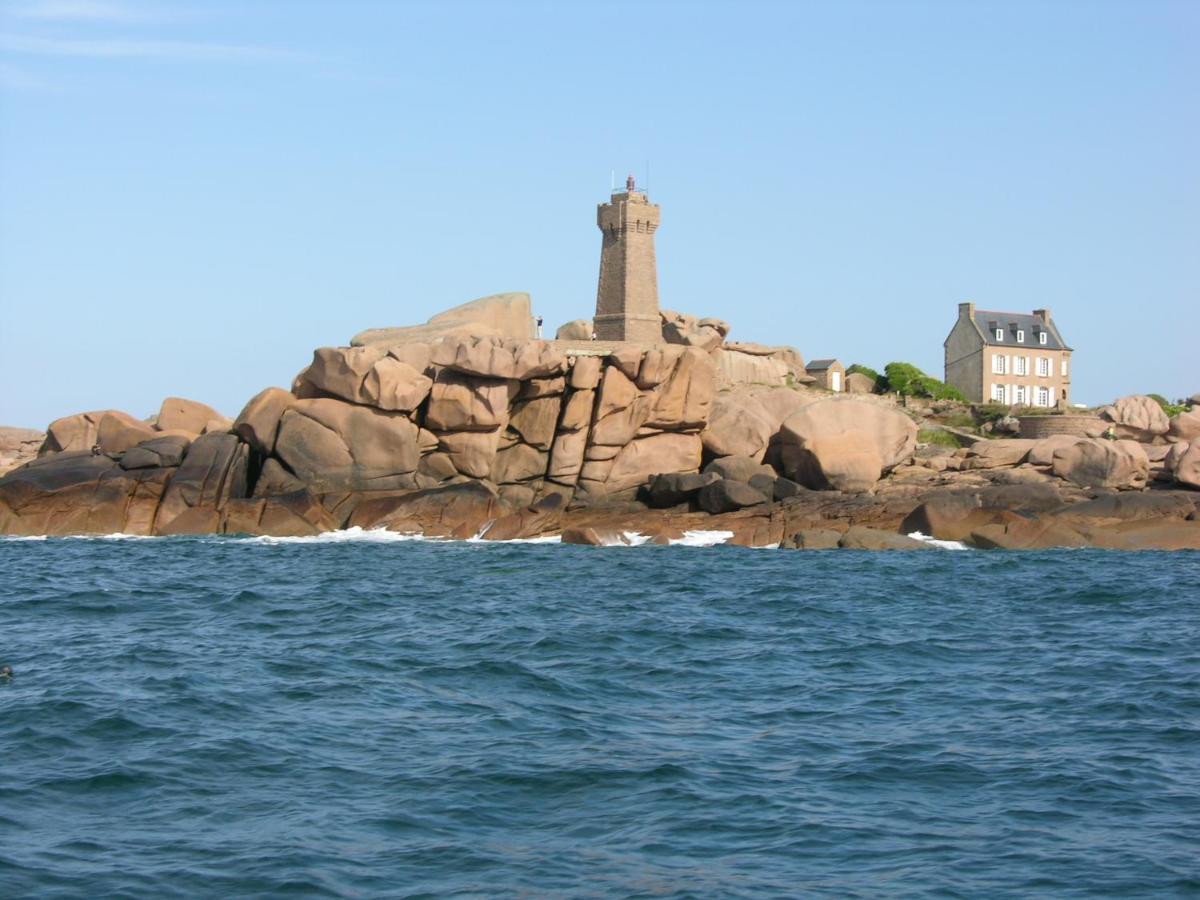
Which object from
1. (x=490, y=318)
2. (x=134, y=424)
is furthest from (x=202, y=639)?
(x=490, y=318)

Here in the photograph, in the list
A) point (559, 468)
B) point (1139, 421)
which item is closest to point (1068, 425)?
point (1139, 421)

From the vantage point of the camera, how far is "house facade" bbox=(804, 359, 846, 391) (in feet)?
239

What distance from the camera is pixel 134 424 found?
43.3 m

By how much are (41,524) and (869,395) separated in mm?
40987

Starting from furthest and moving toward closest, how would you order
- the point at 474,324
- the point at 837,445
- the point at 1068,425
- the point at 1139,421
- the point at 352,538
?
the point at 1068,425, the point at 1139,421, the point at 474,324, the point at 837,445, the point at 352,538

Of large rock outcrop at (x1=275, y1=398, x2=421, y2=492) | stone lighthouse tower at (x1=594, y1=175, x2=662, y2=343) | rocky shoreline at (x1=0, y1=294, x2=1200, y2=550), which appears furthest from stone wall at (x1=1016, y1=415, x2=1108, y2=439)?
large rock outcrop at (x1=275, y1=398, x2=421, y2=492)

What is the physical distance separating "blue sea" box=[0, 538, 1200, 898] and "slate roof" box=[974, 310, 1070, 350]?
160 ft

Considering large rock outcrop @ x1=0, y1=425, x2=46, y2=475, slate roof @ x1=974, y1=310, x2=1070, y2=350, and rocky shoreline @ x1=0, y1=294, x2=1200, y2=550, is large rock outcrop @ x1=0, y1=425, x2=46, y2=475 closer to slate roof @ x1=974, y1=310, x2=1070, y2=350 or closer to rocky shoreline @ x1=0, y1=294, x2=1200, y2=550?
rocky shoreline @ x1=0, y1=294, x2=1200, y2=550

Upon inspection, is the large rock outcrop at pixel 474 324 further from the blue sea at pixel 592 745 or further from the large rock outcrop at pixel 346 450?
the blue sea at pixel 592 745

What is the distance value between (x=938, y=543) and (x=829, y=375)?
36.4 meters

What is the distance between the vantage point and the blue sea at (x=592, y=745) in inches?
415

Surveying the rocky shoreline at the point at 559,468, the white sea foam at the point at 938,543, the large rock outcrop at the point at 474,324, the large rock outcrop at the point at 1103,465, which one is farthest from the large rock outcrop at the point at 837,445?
the large rock outcrop at the point at 474,324

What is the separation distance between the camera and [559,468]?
1670 inches

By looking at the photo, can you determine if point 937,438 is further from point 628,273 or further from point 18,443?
point 18,443
